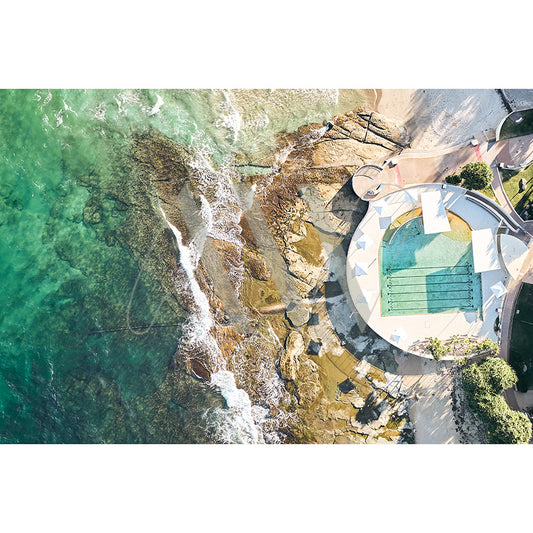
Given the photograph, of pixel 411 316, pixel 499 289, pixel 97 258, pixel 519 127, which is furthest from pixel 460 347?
pixel 97 258

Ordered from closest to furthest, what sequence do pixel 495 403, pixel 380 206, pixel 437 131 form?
pixel 495 403
pixel 380 206
pixel 437 131

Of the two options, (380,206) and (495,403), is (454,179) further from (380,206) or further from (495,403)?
(495,403)

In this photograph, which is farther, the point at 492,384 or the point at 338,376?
the point at 338,376

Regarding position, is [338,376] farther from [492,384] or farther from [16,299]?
[16,299]

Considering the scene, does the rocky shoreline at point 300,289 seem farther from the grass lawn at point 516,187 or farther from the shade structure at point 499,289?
the shade structure at point 499,289

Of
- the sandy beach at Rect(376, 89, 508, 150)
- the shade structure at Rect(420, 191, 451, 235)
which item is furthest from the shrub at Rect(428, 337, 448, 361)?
the sandy beach at Rect(376, 89, 508, 150)

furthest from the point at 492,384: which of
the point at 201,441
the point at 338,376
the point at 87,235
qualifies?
the point at 87,235
